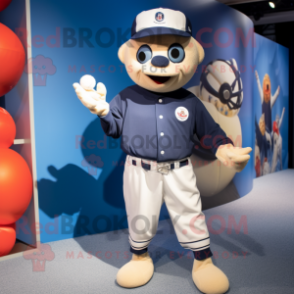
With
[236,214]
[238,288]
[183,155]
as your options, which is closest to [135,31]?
[183,155]

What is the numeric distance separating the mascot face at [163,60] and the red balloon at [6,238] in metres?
1.18

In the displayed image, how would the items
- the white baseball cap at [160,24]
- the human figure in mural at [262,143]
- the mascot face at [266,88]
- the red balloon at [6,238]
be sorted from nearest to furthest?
the white baseball cap at [160,24] → the red balloon at [6,238] → the human figure in mural at [262,143] → the mascot face at [266,88]

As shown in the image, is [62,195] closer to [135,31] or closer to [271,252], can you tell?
[135,31]

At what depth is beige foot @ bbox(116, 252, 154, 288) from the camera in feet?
5.98

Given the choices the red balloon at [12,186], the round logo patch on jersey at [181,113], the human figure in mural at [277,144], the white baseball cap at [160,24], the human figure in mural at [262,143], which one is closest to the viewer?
the white baseball cap at [160,24]

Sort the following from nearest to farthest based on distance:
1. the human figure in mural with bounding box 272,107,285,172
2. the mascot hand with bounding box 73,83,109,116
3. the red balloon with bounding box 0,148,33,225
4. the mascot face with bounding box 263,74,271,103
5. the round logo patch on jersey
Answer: the mascot hand with bounding box 73,83,109,116, the round logo patch on jersey, the red balloon with bounding box 0,148,33,225, the mascot face with bounding box 263,74,271,103, the human figure in mural with bounding box 272,107,285,172

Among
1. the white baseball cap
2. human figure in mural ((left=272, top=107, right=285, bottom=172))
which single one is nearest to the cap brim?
the white baseball cap

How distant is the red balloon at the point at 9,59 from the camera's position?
6.26 feet

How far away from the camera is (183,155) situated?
1820 millimetres

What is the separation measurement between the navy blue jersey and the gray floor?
0.71m

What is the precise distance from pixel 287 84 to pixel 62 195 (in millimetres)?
4523

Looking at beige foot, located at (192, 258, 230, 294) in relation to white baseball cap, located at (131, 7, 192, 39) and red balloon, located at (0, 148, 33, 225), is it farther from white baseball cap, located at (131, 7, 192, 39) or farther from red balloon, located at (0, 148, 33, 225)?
white baseball cap, located at (131, 7, 192, 39)

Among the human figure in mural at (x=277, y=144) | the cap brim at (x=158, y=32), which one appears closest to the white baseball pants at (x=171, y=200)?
the cap brim at (x=158, y=32)

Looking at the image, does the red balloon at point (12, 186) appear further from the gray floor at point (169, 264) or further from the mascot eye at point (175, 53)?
the mascot eye at point (175, 53)
